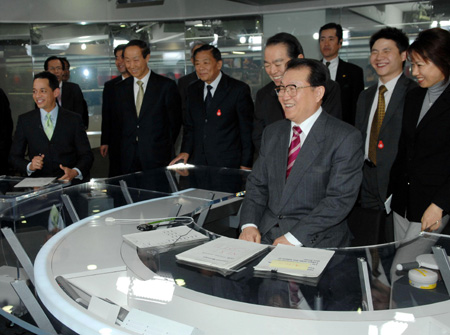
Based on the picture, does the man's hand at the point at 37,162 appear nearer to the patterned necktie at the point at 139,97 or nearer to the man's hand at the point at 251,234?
the patterned necktie at the point at 139,97

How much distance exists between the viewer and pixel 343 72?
4934 millimetres

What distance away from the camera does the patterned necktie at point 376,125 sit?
3.37 metres

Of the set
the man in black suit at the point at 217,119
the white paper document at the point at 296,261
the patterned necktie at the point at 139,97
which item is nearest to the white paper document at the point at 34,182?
the man in black suit at the point at 217,119

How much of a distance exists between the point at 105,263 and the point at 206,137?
240 cm

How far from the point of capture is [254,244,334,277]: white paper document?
5.70 feet

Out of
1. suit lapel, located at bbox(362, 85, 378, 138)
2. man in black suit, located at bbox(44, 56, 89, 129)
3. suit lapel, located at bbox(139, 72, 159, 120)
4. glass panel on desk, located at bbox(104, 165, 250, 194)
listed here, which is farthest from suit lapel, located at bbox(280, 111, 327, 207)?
man in black suit, located at bbox(44, 56, 89, 129)

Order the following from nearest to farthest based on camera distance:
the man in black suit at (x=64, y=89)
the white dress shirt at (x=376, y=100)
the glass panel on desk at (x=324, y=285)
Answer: the glass panel on desk at (x=324, y=285)
the white dress shirt at (x=376, y=100)
the man in black suit at (x=64, y=89)

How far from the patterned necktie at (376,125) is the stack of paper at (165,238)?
159 centimetres

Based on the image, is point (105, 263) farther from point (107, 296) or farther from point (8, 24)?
point (8, 24)

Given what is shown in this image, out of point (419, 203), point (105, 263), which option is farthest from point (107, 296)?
point (419, 203)

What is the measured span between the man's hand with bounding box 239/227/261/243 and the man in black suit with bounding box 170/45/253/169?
1745 millimetres

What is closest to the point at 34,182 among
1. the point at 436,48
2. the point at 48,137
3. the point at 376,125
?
the point at 48,137

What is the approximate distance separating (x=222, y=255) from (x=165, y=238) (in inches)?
14.0

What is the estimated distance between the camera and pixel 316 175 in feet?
8.07
